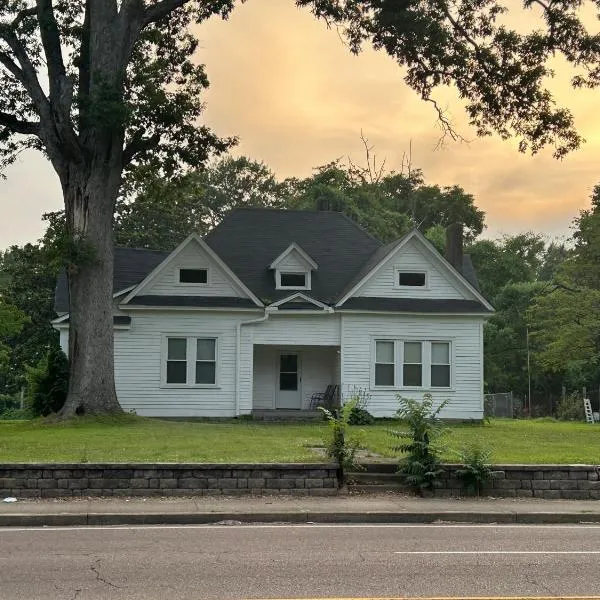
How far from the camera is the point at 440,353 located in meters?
30.0

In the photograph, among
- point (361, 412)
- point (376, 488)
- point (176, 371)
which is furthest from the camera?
point (176, 371)

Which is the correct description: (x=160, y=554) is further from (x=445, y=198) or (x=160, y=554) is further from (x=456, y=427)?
(x=445, y=198)

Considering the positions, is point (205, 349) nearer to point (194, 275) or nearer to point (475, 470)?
point (194, 275)

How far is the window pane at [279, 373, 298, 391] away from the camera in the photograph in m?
31.2

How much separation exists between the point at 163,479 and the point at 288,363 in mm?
17736

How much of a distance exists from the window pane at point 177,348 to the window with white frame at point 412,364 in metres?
6.48

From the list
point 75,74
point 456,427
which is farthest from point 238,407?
point 75,74

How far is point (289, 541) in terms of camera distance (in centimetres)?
1053

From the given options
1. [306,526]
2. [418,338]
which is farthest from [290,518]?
[418,338]

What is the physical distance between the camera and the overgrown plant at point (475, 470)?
46.8 feet

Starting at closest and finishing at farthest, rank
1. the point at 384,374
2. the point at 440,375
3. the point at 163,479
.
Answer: the point at 163,479
the point at 384,374
the point at 440,375

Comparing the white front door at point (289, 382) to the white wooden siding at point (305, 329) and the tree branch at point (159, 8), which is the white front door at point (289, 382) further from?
the tree branch at point (159, 8)

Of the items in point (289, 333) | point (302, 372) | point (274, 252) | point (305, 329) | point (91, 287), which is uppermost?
point (274, 252)

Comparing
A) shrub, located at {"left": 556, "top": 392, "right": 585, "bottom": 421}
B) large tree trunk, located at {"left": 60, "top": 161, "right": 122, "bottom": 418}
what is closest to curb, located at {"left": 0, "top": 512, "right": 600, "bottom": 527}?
large tree trunk, located at {"left": 60, "top": 161, "right": 122, "bottom": 418}
